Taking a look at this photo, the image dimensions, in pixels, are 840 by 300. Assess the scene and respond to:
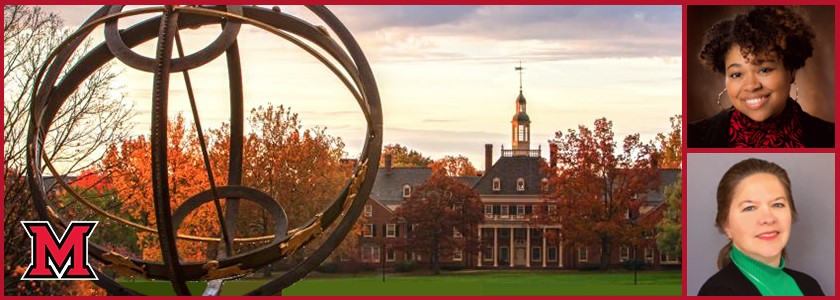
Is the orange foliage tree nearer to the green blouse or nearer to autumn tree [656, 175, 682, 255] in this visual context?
autumn tree [656, 175, 682, 255]

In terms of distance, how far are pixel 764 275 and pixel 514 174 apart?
3513 cm

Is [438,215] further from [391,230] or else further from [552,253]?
[552,253]

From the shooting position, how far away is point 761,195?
37.0 feet

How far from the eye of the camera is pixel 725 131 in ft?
39.1

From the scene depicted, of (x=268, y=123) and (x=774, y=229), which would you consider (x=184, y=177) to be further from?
(x=774, y=229)

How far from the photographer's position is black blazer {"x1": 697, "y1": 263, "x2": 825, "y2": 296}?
1155cm

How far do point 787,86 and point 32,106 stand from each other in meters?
6.52

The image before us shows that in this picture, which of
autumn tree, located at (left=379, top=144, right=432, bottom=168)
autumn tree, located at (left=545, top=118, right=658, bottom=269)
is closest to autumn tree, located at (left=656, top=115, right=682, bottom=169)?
autumn tree, located at (left=545, top=118, right=658, bottom=269)

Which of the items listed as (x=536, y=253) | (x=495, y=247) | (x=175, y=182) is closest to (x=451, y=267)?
(x=495, y=247)

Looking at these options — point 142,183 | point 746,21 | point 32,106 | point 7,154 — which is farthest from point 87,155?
point 746,21

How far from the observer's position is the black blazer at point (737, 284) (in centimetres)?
1155

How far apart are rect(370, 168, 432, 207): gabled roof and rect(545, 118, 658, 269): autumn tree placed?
8.19 m

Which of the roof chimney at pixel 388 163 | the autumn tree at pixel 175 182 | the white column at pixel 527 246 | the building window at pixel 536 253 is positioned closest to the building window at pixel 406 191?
the roof chimney at pixel 388 163

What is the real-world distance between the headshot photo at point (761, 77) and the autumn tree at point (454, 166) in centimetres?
3129
